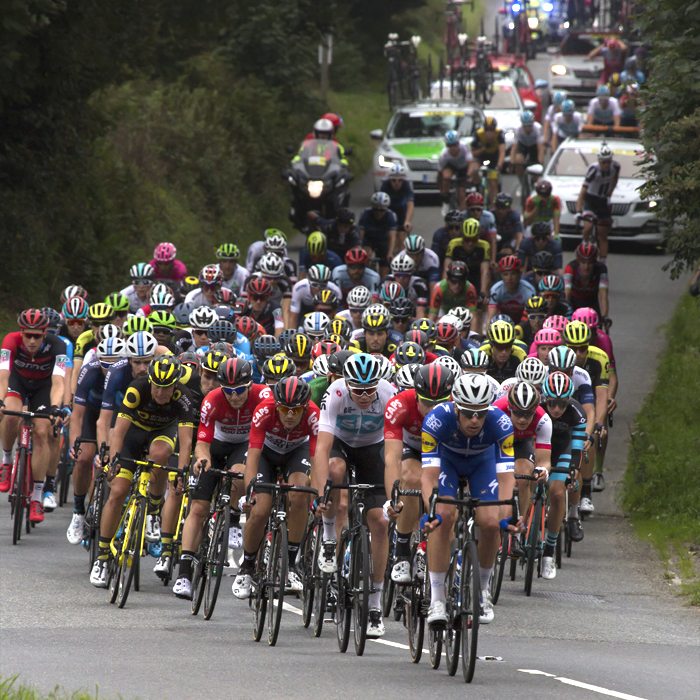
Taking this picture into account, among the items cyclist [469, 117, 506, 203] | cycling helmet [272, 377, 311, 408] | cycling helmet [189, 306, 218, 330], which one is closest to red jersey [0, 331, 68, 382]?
cycling helmet [189, 306, 218, 330]

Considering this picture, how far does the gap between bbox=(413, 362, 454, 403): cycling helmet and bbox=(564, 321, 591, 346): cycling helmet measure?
4.18m

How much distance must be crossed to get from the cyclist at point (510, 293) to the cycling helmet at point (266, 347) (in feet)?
13.8

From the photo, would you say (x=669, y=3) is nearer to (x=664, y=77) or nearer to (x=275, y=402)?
(x=664, y=77)

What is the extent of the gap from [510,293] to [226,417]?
690cm

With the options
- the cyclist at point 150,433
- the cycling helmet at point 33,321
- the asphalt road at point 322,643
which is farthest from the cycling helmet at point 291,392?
the cycling helmet at point 33,321

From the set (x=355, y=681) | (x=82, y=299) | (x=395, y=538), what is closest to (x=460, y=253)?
(x=82, y=299)

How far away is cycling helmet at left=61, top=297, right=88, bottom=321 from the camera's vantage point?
14.8 meters

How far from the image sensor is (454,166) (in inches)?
961

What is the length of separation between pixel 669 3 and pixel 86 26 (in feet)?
33.3

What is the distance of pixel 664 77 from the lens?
1472 cm

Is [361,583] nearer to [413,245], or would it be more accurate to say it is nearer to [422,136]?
[413,245]

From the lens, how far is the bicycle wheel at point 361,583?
8.82 meters

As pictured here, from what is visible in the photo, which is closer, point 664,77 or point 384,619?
point 384,619

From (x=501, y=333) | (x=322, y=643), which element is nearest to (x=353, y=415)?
(x=322, y=643)
